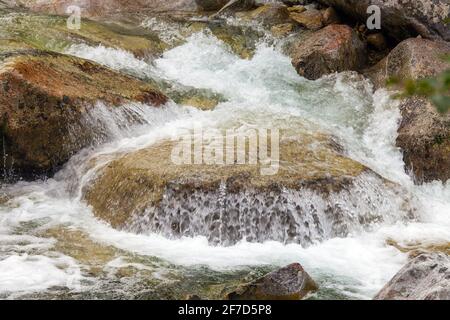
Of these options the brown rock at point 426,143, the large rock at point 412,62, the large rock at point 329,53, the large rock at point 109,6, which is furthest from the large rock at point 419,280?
the large rock at point 109,6

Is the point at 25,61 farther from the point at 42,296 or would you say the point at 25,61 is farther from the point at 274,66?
the point at 274,66

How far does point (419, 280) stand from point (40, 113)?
22.3 ft

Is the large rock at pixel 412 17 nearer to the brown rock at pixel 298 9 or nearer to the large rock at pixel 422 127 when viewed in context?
the large rock at pixel 422 127

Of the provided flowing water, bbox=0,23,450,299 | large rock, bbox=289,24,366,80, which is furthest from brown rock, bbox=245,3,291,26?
flowing water, bbox=0,23,450,299

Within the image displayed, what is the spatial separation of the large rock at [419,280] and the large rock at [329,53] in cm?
876

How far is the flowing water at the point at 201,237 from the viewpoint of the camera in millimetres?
6543

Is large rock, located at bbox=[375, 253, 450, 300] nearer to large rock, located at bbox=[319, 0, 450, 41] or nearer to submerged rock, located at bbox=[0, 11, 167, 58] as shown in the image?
large rock, located at bbox=[319, 0, 450, 41]

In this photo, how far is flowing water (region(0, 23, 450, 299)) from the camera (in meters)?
6.54

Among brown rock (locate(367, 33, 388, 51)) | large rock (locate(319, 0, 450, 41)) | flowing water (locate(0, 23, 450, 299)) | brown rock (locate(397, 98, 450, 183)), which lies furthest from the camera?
brown rock (locate(367, 33, 388, 51))

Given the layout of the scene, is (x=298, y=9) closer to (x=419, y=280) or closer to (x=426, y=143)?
(x=426, y=143)

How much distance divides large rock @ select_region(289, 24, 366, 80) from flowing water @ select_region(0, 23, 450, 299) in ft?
0.92

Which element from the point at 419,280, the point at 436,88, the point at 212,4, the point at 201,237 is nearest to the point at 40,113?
the point at 201,237
